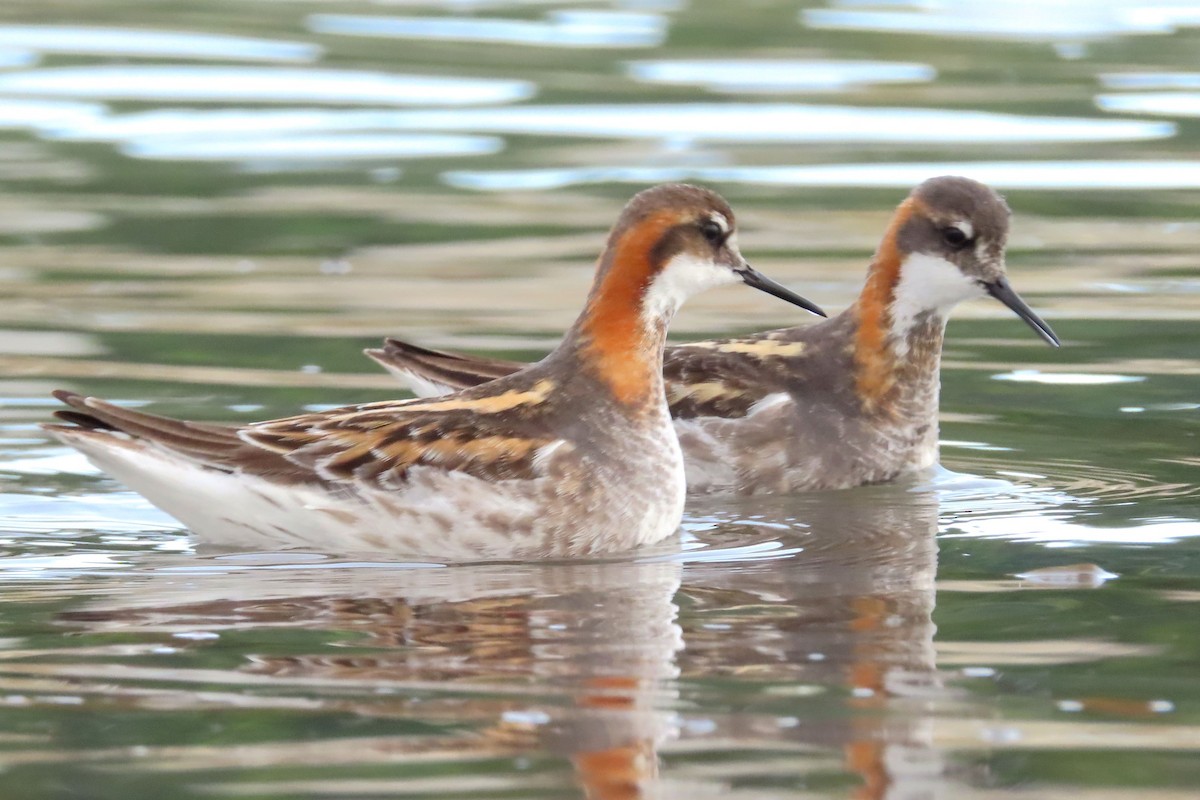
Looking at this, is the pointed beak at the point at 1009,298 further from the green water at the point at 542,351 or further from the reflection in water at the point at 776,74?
the reflection in water at the point at 776,74

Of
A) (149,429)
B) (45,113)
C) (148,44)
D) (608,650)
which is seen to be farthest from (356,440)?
(148,44)

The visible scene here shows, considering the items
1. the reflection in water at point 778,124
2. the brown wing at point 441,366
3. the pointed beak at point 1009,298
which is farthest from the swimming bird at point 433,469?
the reflection in water at point 778,124

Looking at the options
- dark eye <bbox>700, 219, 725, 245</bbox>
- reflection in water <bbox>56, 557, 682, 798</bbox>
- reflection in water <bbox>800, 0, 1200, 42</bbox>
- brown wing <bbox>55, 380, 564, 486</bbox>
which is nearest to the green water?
reflection in water <bbox>56, 557, 682, 798</bbox>

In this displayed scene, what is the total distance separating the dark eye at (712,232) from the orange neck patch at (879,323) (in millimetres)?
1642

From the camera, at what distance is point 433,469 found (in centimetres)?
884

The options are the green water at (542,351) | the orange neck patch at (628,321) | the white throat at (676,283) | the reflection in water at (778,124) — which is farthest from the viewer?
the reflection in water at (778,124)

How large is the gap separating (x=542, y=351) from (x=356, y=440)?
3.53 metres

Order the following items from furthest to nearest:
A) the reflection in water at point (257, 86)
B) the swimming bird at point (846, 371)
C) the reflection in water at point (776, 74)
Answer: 1. the reflection in water at point (776, 74)
2. the reflection in water at point (257, 86)
3. the swimming bird at point (846, 371)

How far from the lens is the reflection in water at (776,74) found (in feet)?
68.7

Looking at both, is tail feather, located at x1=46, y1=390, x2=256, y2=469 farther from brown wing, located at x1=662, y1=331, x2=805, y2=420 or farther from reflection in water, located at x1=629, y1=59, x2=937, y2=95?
reflection in water, located at x1=629, y1=59, x2=937, y2=95

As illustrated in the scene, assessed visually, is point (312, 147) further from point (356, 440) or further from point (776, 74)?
point (356, 440)

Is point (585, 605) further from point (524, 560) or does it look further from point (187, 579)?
point (187, 579)

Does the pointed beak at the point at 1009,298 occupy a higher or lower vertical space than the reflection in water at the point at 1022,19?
lower

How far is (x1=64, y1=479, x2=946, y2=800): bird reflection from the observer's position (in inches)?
247
